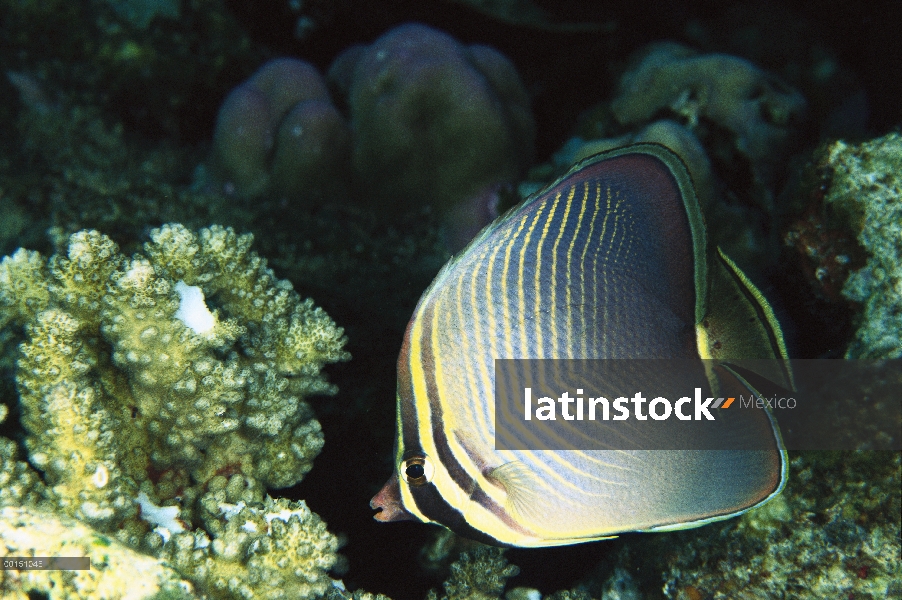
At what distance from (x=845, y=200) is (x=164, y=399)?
2535 millimetres

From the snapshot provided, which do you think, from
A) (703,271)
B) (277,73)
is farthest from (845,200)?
(277,73)

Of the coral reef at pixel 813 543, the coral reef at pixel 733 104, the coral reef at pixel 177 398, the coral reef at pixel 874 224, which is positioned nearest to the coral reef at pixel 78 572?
the coral reef at pixel 177 398

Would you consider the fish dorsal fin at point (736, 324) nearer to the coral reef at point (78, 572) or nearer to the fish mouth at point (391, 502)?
the fish mouth at point (391, 502)

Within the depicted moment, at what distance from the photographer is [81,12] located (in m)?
4.64

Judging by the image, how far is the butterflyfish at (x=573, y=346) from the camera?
4.78 feet

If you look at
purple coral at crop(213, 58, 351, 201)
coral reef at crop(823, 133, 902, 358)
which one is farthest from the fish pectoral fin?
purple coral at crop(213, 58, 351, 201)

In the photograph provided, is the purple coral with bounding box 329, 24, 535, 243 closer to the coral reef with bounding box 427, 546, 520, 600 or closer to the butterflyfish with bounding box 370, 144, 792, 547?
the butterflyfish with bounding box 370, 144, 792, 547

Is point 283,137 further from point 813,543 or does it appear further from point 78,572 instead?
point 813,543

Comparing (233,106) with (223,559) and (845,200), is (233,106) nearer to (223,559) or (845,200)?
(223,559)

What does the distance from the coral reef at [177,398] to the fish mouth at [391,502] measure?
204 mm

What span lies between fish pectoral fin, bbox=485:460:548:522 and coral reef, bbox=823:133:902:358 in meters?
1.31

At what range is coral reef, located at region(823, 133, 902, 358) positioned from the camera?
6.36 feet

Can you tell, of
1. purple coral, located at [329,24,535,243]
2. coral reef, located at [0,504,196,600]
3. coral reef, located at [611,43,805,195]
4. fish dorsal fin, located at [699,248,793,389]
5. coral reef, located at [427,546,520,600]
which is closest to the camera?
coral reef, located at [0,504,196,600]

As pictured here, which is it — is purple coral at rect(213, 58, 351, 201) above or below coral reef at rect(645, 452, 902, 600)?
above
